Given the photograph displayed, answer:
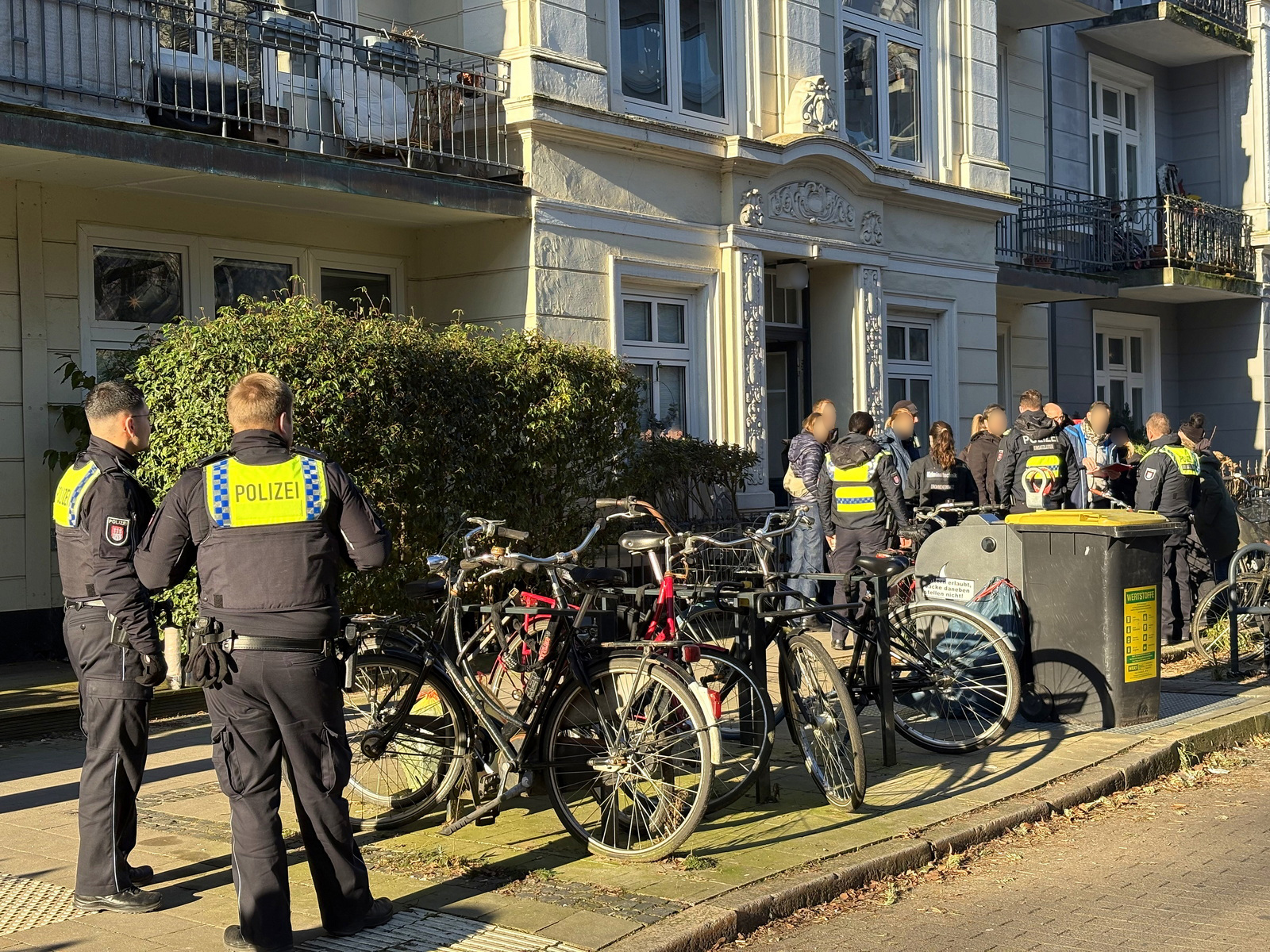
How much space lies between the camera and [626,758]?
5.80 m

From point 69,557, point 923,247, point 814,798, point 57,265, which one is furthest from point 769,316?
point 69,557

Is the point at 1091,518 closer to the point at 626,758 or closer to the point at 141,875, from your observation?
the point at 626,758

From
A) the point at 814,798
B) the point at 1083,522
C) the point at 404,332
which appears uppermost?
the point at 404,332

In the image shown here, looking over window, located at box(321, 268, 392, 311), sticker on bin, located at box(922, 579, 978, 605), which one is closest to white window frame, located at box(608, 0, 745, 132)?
window, located at box(321, 268, 392, 311)

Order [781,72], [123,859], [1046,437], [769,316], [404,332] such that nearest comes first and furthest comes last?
[123,859], [404,332], [1046,437], [781,72], [769,316]

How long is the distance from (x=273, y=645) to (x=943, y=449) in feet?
26.7

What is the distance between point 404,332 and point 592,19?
4998mm

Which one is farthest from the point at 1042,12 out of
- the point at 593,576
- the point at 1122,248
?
the point at 593,576

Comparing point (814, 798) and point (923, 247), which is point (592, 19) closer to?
point (923, 247)

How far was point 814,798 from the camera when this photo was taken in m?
6.81

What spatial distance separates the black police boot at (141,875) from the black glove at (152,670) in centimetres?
72

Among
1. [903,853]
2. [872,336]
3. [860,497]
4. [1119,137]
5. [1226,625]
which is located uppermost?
[1119,137]

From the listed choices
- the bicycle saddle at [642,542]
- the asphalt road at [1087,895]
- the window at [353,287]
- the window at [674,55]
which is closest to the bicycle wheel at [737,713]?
the bicycle saddle at [642,542]

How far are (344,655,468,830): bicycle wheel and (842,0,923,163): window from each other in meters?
12.1
